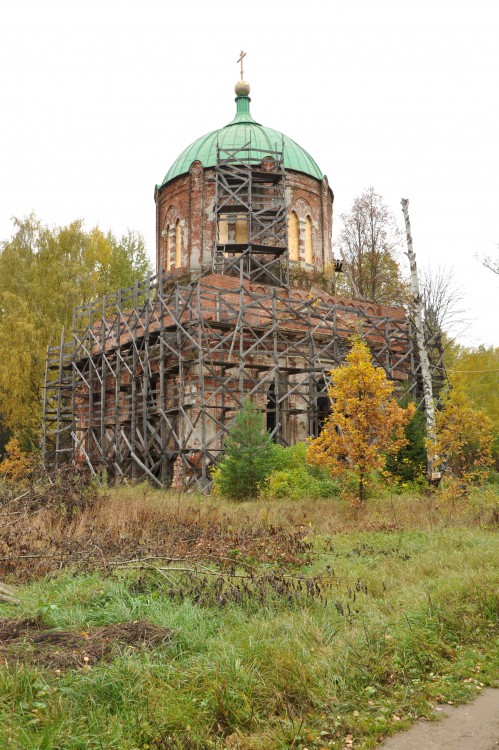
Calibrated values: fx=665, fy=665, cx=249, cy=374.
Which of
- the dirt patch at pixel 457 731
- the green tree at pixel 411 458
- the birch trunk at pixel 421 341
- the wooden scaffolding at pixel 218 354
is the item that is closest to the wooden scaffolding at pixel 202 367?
the wooden scaffolding at pixel 218 354

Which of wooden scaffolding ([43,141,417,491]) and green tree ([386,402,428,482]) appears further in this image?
wooden scaffolding ([43,141,417,491])

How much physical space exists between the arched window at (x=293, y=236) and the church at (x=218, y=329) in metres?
0.06

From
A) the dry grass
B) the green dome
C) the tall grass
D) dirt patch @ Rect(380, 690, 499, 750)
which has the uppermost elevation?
the green dome

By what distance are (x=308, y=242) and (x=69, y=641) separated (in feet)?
76.9

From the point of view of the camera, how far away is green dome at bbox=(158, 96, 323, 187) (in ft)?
88.5

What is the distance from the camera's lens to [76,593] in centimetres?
627

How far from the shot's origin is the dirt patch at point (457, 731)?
3.80 meters

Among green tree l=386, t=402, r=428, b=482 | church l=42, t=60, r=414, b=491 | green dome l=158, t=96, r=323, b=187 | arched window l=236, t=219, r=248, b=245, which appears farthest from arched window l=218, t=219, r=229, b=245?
green tree l=386, t=402, r=428, b=482

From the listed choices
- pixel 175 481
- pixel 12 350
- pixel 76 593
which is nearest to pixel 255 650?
pixel 76 593

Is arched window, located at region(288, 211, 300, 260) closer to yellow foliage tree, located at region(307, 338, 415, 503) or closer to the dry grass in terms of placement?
yellow foliage tree, located at region(307, 338, 415, 503)

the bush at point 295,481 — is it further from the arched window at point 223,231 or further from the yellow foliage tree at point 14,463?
the arched window at point 223,231

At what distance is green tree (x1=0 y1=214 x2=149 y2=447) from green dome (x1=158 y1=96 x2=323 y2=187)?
18.2 ft

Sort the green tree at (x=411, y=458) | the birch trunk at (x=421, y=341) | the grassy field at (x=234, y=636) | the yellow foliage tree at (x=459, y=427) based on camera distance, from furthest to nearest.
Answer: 1. the green tree at (x=411, y=458)
2. the birch trunk at (x=421, y=341)
3. the yellow foliage tree at (x=459, y=427)
4. the grassy field at (x=234, y=636)

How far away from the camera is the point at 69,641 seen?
192 inches
